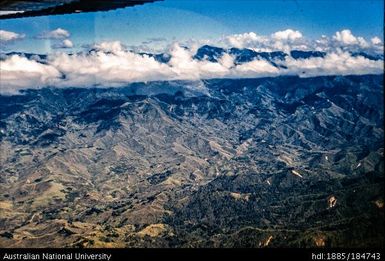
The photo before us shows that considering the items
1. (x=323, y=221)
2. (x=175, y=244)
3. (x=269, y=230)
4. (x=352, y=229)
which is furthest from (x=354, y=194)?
(x=175, y=244)

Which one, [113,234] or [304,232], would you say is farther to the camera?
[113,234]

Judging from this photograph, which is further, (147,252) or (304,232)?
(304,232)

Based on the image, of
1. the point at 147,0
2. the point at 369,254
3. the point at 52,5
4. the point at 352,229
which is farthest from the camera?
the point at 352,229

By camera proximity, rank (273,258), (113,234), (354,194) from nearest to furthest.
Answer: (273,258)
(354,194)
(113,234)

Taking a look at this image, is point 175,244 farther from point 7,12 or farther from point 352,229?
point 7,12

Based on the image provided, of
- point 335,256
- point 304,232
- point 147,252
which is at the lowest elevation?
point 304,232

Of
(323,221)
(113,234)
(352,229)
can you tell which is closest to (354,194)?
(323,221)

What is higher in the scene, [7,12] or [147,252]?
[7,12]

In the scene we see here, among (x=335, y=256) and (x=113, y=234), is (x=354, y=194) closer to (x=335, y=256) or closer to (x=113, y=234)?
(x=113, y=234)

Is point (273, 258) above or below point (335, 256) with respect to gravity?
above
